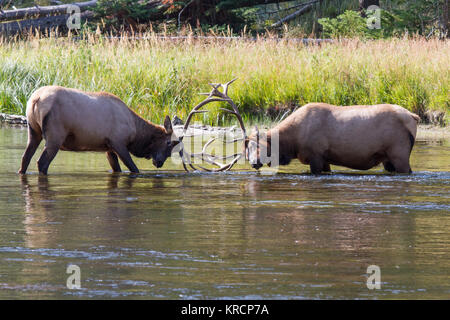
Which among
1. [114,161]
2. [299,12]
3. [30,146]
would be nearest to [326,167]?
[114,161]

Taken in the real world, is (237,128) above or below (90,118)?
below

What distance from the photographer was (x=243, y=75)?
61.4 ft

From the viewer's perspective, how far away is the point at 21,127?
18656 mm

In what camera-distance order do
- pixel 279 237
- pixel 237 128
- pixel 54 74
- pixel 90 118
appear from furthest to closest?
pixel 54 74
pixel 237 128
pixel 90 118
pixel 279 237

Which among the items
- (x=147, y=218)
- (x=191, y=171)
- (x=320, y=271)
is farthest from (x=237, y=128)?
(x=320, y=271)

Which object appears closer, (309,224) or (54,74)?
(309,224)

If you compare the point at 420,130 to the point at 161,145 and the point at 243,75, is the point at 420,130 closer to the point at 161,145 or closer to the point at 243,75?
the point at 243,75

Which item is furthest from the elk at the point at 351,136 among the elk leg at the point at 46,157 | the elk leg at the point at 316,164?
the elk leg at the point at 46,157

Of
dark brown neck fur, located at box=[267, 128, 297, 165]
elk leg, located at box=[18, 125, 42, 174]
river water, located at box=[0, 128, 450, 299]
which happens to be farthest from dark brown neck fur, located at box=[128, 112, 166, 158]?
dark brown neck fur, located at box=[267, 128, 297, 165]

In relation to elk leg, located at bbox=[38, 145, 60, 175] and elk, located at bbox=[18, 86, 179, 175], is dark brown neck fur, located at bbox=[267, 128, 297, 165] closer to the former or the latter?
elk, located at bbox=[18, 86, 179, 175]

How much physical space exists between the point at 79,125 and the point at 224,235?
14.8 ft

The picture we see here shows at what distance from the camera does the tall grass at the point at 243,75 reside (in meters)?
18.1

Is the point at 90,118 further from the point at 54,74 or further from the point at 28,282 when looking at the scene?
the point at 54,74

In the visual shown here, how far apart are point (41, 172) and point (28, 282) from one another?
593 cm
